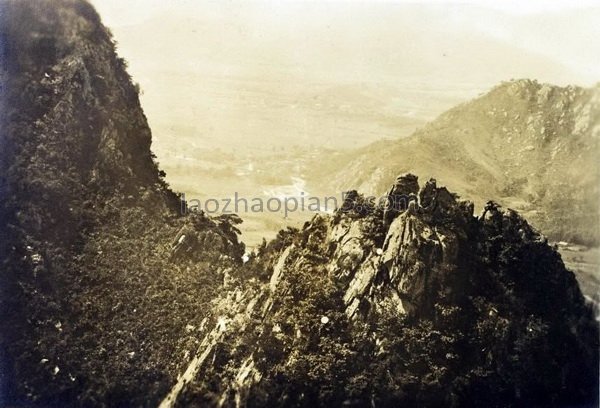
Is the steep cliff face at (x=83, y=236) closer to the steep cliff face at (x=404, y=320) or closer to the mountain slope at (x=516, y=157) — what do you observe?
the steep cliff face at (x=404, y=320)

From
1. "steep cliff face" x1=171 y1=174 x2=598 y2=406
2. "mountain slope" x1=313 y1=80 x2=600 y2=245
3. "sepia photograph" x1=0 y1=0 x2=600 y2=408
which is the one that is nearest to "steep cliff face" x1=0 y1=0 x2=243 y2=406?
"sepia photograph" x1=0 y1=0 x2=600 y2=408

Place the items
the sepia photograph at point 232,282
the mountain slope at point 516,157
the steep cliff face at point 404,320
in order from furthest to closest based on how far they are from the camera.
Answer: the mountain slope at point 516,157 → the sepia photograph at point 232,282 → the steep cliff face at point 404,320

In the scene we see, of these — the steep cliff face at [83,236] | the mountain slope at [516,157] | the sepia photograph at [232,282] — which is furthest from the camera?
the mountain slope at [516,157]

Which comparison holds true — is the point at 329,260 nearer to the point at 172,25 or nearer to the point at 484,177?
the point at 484,177

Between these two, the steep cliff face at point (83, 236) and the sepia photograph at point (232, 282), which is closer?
Answer: the sepia photograph at point (232, 282)

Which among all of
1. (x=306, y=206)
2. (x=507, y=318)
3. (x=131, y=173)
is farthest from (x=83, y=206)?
(x=306, y=206)

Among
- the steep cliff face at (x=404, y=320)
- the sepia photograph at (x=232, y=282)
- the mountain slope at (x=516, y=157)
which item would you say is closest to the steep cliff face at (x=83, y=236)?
the sepia photograph at (x=232, y=282)

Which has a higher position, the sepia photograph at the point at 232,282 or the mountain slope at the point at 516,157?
the mountain slope at the point at 516,157
